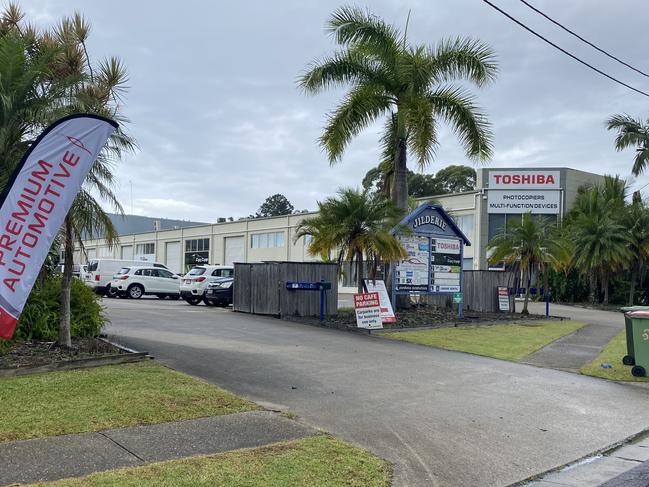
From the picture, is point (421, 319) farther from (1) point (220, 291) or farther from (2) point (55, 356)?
(2) point (55, 356)

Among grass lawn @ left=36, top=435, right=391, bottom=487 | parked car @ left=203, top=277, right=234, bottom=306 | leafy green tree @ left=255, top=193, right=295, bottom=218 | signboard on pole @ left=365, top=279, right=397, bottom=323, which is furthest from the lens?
leafy green tree @ left=255, top=193, right=295, bottom=218

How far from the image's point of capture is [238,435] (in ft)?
20.9

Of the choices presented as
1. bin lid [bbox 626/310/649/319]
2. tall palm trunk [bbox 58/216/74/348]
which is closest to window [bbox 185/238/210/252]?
tall palm trunk [bbox 58/216/74/348]

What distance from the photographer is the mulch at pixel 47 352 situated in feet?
29.6

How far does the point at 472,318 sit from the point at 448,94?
24.2 feet

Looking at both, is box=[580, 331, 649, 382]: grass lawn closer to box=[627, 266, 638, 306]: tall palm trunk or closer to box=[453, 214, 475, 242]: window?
box=[627, 266, 638, 306]: tall palm trunk

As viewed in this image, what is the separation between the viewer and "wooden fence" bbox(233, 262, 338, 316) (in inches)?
728

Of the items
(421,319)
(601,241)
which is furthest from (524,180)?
(421,319)

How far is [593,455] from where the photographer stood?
6727 millimetres

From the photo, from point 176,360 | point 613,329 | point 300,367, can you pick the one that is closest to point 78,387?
point 176,360

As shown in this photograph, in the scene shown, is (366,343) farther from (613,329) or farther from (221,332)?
(613,329)

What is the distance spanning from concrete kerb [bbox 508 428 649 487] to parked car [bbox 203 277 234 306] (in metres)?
17.7

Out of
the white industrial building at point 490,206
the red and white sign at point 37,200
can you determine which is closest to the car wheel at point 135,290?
the white industrial building at point 490,206

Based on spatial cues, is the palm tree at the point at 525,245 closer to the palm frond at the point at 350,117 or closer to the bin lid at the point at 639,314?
the palm frond at the point at 350,117
